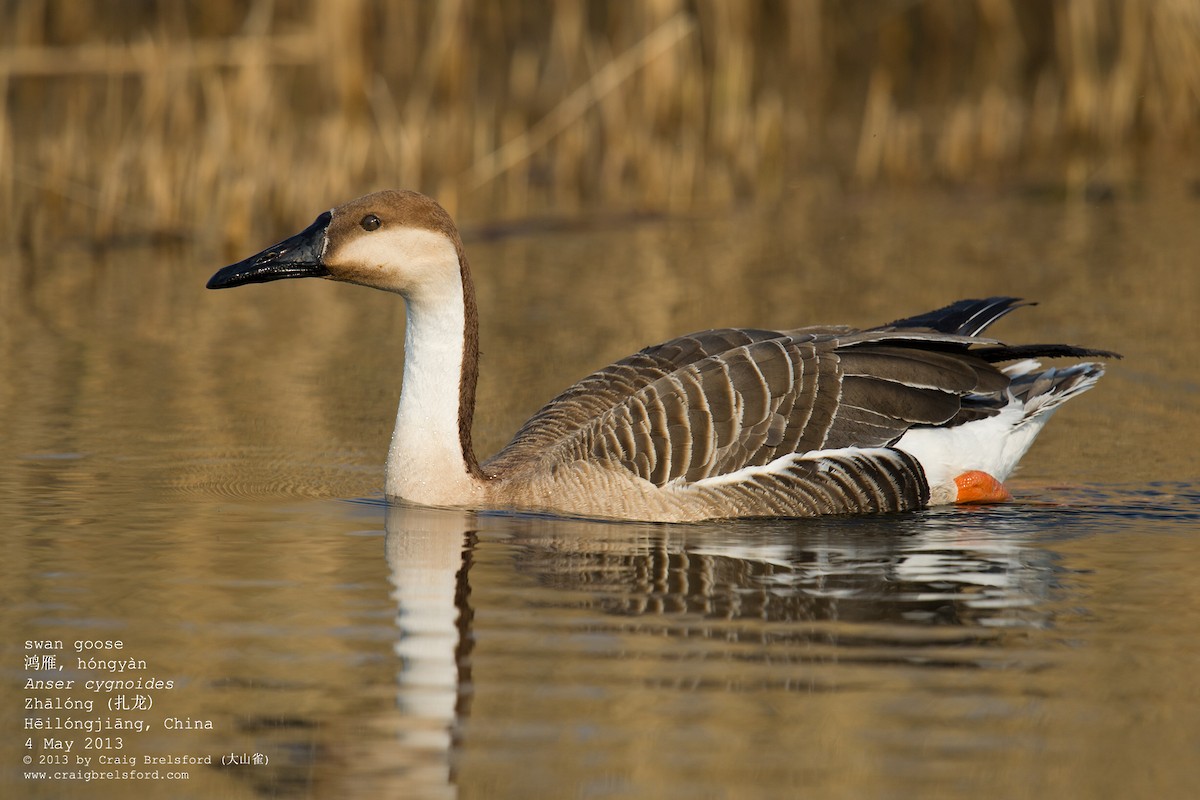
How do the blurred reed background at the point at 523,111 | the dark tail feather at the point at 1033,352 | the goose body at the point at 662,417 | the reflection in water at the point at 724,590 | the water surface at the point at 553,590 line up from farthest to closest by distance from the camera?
the blurred reed background at the point at 523,111 < the dark tail feather at the point at 1033,352 < the goose body at the point at 662,417 < the reflection in water at the point at 724,590 < the water surface at the point at 553,590

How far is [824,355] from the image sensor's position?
8578 millimetres

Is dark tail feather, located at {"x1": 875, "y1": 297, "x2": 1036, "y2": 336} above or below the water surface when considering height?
above

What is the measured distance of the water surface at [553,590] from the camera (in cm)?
520

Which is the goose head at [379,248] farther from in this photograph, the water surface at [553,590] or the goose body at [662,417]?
the water surface at [553,590]

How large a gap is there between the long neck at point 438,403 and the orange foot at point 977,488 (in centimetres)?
218

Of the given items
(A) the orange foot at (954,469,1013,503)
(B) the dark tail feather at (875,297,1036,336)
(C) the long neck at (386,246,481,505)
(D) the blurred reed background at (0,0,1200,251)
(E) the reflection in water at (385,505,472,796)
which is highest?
(D) the blurred reed background at (0,0,1200,251)

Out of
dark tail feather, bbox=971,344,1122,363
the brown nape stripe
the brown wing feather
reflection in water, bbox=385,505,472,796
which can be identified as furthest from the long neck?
dark tail feather, bbox=971,344,1122,363

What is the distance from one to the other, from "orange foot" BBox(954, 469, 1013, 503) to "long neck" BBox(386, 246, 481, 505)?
7.16 feet

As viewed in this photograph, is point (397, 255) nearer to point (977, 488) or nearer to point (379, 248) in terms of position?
point (379, 248)

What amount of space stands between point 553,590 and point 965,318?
9.81ft

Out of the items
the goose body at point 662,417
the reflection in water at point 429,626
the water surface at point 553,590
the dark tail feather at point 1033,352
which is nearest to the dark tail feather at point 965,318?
the dark tail feather at point 1033,352

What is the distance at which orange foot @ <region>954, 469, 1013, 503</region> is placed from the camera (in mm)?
8664

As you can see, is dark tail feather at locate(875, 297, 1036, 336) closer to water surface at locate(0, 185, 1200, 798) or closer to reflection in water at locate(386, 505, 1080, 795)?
water surface at locate(0, 185, 1200, 798)

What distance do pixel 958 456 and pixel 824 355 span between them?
79cm
